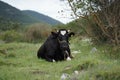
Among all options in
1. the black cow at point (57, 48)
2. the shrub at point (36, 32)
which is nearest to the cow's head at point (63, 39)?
the black cow at point (57, 48)

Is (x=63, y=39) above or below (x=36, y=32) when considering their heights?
Answer: above

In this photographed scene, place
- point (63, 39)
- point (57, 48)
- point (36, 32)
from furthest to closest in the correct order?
point (36, 32) < point (57, 48) < point (63, 39)

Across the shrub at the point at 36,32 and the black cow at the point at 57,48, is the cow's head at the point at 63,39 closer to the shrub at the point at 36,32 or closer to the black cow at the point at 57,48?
the black cow at the point at 57,48

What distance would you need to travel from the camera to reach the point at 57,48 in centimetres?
1505

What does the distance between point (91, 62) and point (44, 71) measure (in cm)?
149

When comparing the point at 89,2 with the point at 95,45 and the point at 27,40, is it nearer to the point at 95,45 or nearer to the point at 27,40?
the point at 95,45

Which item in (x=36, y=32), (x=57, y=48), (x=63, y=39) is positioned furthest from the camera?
(x=36, y=32)

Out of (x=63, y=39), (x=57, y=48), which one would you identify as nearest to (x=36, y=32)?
(x=57, y=48)

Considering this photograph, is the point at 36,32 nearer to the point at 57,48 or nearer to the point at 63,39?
the point at 57,48

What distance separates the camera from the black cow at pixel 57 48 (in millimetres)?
14570

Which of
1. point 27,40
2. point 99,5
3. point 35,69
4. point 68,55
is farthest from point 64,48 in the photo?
point 27,40

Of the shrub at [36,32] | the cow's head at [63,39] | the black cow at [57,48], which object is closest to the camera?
the cow's head at [63,39]

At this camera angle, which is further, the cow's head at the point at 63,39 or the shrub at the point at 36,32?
the shrub at the point at 36,32

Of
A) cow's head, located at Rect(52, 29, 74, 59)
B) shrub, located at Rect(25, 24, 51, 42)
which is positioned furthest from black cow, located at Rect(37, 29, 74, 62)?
shrub, located at Rect(25, 24, 51, 42)
